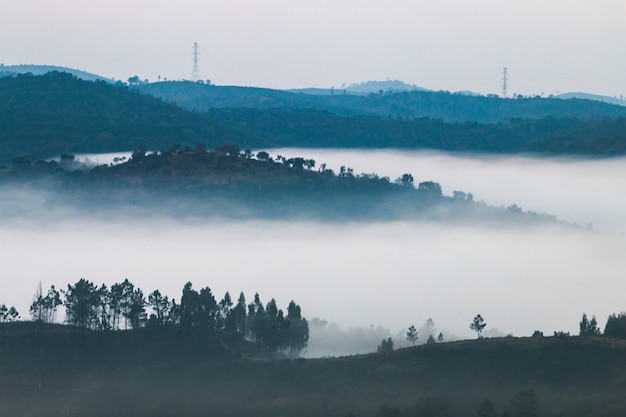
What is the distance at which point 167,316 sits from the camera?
150250 mm

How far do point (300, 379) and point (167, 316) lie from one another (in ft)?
112

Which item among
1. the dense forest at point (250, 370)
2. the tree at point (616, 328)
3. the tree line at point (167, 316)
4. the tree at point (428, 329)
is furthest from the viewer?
the tree at point (428, 329)

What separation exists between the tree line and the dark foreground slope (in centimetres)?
561

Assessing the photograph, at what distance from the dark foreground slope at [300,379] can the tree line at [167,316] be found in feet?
18.4

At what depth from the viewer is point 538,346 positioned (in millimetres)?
120750

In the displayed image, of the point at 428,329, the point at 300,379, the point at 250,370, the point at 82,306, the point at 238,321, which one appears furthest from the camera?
the point at 428,329

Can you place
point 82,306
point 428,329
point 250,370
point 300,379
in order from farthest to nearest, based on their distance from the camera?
1. point 428,329
2. point 82,306
3. point 250,370
4. point 300,379

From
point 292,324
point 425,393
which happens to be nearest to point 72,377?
point 292,324

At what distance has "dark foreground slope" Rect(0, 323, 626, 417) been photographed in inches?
4375

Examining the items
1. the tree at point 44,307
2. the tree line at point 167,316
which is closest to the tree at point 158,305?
the tree line at point 167,316

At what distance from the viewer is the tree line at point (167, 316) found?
148 metres

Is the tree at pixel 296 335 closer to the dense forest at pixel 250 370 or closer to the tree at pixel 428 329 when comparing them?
the dense forest at pixel 250 370

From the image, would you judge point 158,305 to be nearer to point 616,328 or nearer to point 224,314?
point 224,314

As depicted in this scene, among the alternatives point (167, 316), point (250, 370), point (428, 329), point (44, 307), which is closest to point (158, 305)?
point (167, 316)
